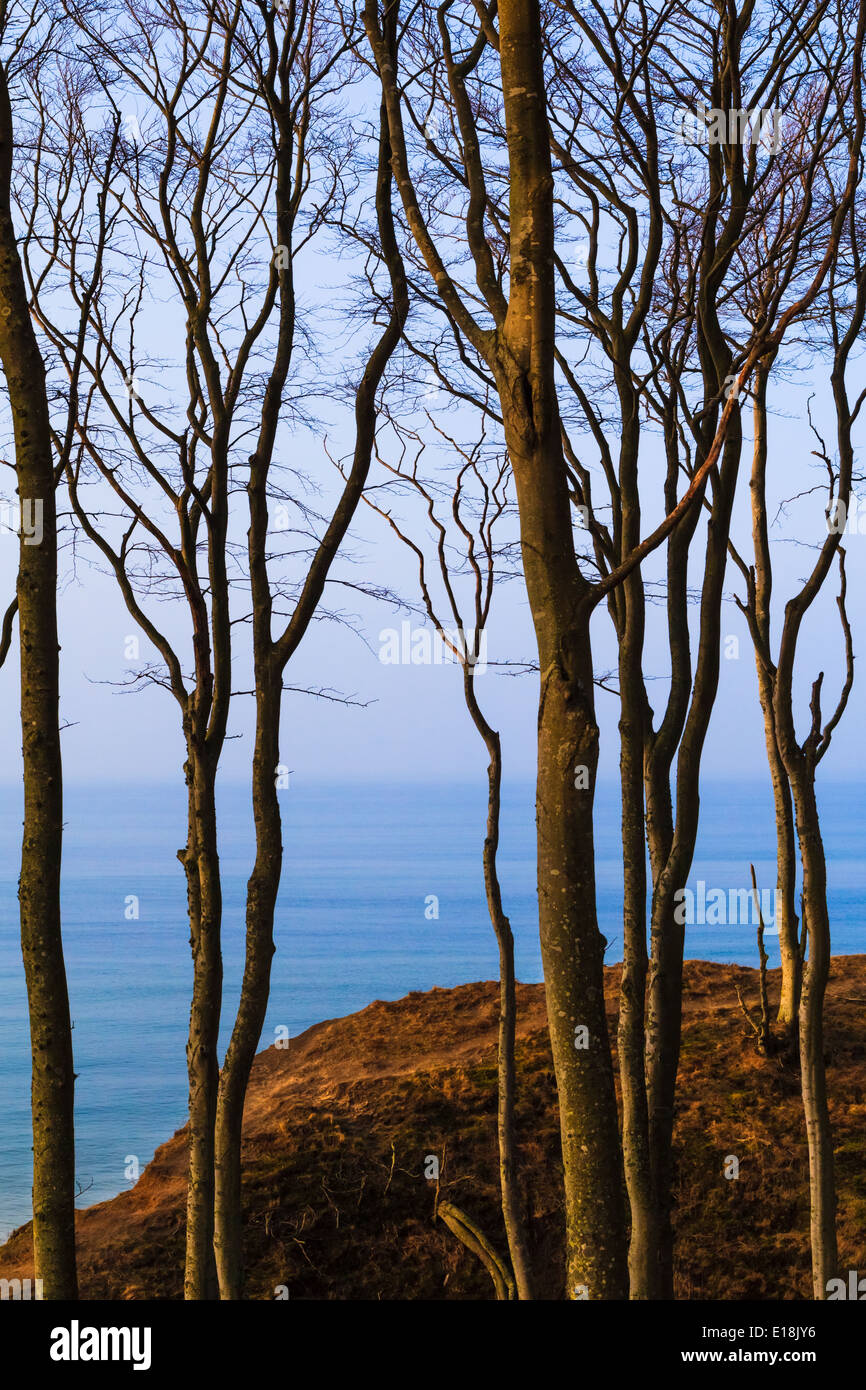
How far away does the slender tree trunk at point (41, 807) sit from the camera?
17.0 feet

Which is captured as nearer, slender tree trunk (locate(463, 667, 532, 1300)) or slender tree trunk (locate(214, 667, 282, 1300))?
slender tree trunk (locate(214, 667, 282, 1300))

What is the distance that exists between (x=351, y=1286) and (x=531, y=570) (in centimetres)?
850

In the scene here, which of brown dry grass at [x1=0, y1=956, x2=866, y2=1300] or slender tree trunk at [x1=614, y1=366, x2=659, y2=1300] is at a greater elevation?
slender tree trunk at [x1=614, y1=366, x2=659, y2=1300]

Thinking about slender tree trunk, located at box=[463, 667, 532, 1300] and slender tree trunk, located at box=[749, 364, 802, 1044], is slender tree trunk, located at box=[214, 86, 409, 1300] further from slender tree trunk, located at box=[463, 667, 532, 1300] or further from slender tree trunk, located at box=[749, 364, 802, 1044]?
slender tree trunk, located at box=[749, 364, 802, 1044]

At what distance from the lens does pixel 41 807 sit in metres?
5.34

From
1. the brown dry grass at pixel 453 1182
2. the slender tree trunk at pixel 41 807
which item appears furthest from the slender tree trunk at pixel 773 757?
the slender tree trunk at pixel 41 807

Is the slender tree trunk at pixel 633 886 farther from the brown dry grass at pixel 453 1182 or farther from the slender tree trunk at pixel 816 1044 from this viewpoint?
the brown dry grass at pixel 453 1182

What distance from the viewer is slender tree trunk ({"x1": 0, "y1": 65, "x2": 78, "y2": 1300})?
5176 millimetres

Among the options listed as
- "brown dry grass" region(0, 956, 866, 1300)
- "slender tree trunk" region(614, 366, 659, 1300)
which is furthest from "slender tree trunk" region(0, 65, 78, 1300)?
"brown dry grass" region(0, 956, 866, 1300)

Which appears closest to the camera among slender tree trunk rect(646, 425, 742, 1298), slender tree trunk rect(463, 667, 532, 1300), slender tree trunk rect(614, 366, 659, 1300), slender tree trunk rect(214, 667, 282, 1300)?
slender tree trunk rect(614, 366, 659, 1300)

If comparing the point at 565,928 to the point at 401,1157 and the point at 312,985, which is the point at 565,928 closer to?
the point at 401,1157

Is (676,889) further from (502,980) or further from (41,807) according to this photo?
(41,807)

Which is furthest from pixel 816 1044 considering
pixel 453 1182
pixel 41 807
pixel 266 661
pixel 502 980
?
pixel 41 807
